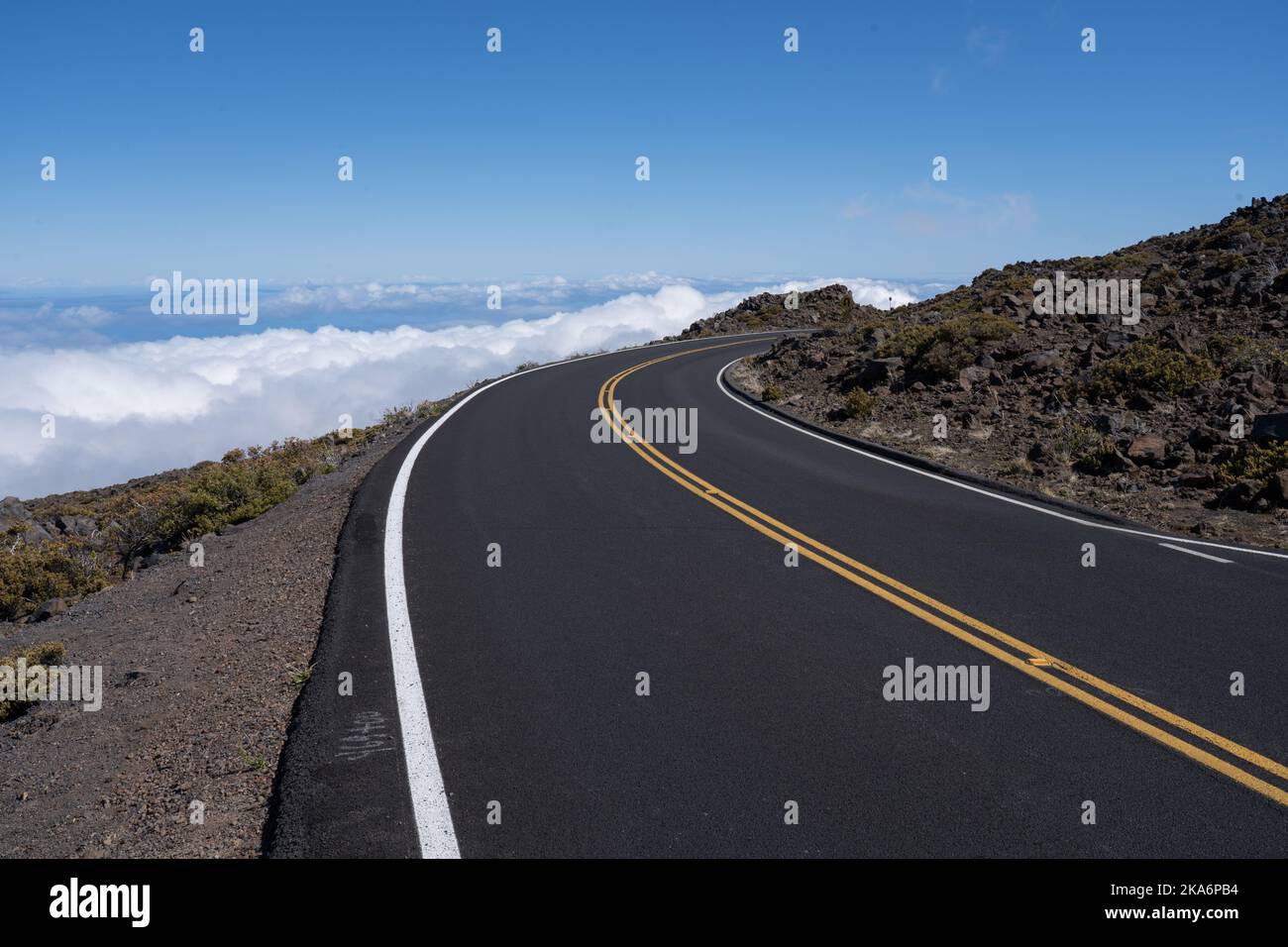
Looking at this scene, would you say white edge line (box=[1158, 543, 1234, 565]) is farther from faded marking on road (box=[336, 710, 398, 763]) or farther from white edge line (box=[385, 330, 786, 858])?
faded marking on road (box=[336, 710, 398, 763])

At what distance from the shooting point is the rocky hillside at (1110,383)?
38.6 feet

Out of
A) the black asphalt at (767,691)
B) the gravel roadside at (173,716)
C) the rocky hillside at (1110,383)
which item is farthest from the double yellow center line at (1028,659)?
the rocky hillside at (1110,383)

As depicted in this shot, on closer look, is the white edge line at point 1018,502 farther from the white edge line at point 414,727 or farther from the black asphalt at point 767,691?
the white edge line at point 414,727

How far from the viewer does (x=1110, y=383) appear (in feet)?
52.5

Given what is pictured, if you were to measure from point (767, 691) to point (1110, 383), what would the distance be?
13.7m

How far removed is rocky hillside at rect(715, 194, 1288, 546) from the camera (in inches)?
463

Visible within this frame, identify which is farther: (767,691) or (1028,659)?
(1028,659)

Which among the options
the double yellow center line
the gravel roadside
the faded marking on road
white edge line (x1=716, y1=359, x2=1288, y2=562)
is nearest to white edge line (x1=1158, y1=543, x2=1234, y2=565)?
white edge line (x1=716, y1=359, x2=1288, y2=562)

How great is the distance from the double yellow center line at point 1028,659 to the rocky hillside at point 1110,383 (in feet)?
16.1

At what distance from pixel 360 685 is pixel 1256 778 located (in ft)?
16.9

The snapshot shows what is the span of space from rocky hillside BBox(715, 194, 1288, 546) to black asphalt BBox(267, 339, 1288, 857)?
9.18 feet

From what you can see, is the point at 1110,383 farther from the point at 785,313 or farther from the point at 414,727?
the point at 785,313

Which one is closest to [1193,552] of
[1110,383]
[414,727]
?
[414,727]

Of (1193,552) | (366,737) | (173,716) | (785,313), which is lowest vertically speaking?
(173,716)
